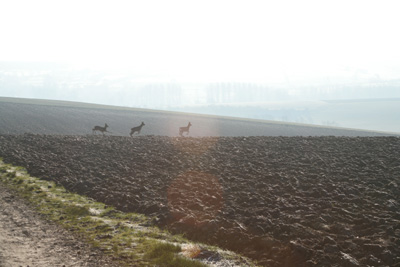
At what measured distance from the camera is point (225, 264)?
1184 cm

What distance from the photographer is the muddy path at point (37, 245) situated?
1158cm

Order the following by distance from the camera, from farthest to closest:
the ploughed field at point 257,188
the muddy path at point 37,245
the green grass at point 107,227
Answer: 1. the ploughed field at point 257,188
2. the green grass at point 107,227
3. the muddy path at point 37,245

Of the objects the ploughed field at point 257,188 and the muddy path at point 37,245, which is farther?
the ploughed field at point 257,188

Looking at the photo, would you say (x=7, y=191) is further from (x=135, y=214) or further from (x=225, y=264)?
(x=225, y=264)

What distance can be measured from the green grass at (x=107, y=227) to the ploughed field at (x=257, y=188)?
881mm

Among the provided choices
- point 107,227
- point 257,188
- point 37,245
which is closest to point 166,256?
point 107,227

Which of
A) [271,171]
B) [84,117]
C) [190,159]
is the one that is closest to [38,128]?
[84,117]

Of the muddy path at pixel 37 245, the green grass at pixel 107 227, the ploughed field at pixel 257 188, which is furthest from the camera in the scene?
the ploughed field at pixel 257 188

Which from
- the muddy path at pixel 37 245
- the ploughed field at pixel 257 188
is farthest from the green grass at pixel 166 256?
the ploughed field at pixel 257 188

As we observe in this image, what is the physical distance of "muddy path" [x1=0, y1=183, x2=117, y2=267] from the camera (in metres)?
11.6

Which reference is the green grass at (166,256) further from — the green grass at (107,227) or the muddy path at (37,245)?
the muddy path at (37,245)

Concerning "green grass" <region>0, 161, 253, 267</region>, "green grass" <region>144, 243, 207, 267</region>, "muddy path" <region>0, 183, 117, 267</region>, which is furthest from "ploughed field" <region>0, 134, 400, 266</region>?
"muddy path" <region>0, 183, 117, 267</region>

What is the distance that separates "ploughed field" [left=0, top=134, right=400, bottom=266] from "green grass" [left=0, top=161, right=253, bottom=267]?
2.89 feet

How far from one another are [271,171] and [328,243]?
11234 millimetres
